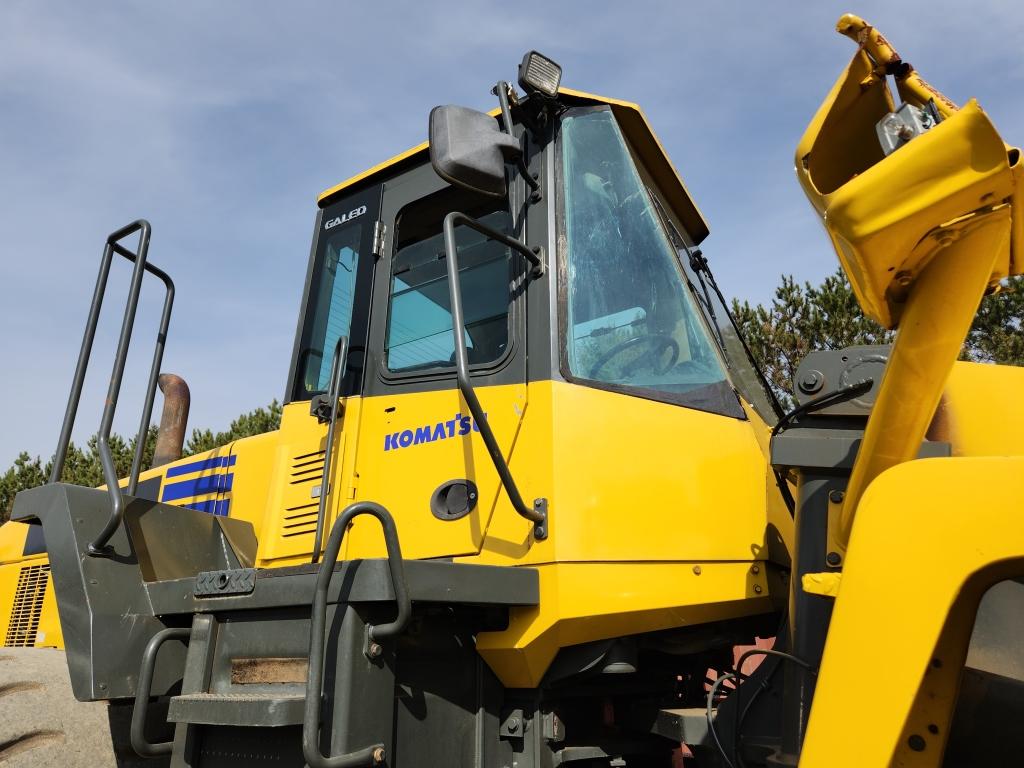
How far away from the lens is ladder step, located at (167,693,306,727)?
2213 millimetres

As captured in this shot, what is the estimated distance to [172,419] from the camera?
538 centimetres

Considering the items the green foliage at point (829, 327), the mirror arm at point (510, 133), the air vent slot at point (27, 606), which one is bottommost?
the air vent slot at point (27, 606)

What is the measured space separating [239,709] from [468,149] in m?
1.76

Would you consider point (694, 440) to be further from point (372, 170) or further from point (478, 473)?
point (372, 170)

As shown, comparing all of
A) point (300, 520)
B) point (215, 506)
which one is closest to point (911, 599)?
point (300, 520)

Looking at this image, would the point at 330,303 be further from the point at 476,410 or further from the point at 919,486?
the point at 919,486

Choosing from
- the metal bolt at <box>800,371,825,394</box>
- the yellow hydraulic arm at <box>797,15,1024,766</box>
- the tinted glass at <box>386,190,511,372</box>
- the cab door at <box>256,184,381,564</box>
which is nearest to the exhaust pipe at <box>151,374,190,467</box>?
the cab door at <box>256,184,381,564</box>

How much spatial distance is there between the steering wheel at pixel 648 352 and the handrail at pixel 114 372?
67.5 inches

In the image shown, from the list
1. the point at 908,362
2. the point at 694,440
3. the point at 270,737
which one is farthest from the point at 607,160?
the point at 270,737

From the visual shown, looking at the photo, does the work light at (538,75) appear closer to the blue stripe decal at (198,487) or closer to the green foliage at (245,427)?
the blue stripe decal at (198,487)

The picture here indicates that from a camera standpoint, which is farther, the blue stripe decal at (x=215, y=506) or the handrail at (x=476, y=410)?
the blue stripe decal at (x=215, y=506)

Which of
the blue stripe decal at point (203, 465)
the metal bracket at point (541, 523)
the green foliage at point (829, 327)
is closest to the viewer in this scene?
the metal bracket at point (541, 523)

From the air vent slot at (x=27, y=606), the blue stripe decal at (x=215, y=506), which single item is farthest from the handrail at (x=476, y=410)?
the air vent slot at (x=27, y=606)

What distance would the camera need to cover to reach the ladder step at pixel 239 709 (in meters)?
2.21
